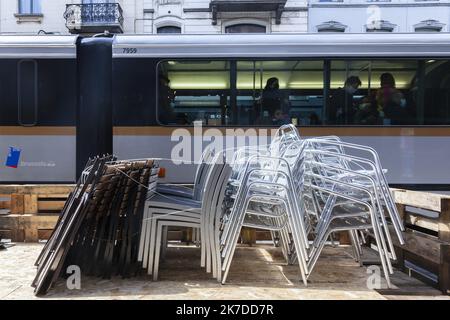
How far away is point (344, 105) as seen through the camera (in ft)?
25.5

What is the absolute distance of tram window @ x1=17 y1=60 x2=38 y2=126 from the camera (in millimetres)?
7801

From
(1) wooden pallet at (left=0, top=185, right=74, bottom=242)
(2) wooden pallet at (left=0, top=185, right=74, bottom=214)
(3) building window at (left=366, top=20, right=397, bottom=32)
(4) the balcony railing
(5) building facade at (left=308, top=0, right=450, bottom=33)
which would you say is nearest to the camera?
(1) wooden pallet at (left=0, top=185, right=74, bottom=242)

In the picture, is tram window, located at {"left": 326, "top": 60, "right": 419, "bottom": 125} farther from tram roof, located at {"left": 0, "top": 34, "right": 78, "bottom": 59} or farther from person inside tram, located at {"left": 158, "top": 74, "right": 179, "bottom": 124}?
tram roof, located at {"left": 0, "top": 34, "right": 78, "bottom": 59}

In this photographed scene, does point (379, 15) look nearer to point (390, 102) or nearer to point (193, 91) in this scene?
point (390, 102)

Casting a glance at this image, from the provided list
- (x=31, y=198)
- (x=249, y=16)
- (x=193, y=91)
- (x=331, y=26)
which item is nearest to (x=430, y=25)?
(x=331, y=26)

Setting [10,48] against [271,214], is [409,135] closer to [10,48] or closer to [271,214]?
[271,214]

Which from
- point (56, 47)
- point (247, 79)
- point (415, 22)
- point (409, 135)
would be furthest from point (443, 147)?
point (415, 22)

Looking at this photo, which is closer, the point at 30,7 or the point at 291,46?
the point at 291,46

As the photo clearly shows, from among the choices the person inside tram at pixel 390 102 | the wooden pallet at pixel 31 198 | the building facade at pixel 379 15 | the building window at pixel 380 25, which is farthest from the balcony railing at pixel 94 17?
the wooden pallet at pixel 31 198

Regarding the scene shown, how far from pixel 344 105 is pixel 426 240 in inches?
190

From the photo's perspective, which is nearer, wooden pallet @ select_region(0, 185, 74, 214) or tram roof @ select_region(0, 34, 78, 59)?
wooden pallet @ select_region(0, 185, 74, 214)

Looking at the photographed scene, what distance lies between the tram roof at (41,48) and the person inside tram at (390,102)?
528cm

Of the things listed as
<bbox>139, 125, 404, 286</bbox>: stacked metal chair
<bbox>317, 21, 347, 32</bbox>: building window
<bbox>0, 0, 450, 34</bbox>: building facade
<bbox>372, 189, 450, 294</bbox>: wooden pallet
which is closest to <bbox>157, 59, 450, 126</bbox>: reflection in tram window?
<bbox>372, 189, 450, 294</bbox>: wooden pallet

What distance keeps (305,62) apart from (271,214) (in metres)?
4.82
